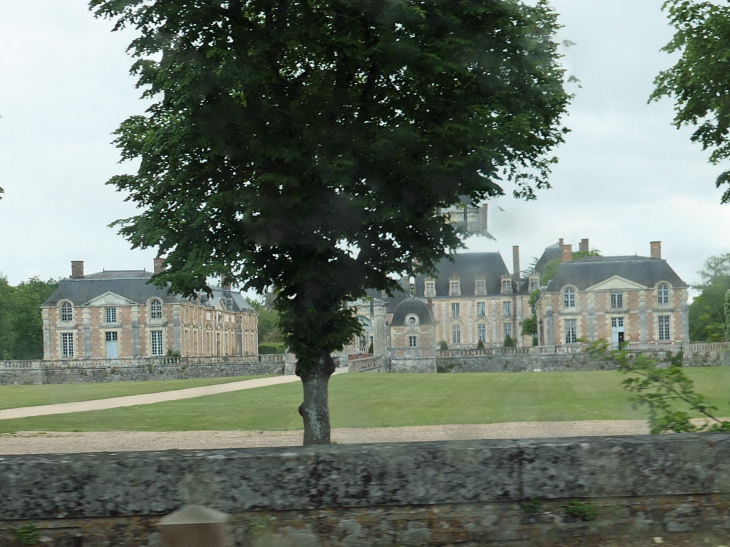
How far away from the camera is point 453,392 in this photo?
78.0 ft

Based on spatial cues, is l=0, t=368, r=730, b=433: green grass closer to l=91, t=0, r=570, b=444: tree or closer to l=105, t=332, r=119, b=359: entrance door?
l=91, t=0, r=570, b=444: tree

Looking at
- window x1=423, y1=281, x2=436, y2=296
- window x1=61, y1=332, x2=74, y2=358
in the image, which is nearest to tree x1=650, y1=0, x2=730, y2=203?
window x1=61, y1=332, x2=74, y2=358

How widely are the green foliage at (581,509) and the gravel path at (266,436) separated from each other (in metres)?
7.54

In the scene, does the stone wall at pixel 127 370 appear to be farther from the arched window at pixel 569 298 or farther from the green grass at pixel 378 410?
the green grass at pixel 378 410

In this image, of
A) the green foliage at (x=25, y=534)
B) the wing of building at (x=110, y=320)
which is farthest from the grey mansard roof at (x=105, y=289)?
the green foliage at (x=25, y=534)

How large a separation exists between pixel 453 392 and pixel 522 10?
15.9 meters

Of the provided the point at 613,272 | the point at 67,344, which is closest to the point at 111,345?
the point at 67,344

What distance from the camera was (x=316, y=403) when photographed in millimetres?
10219

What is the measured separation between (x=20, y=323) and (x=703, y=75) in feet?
194

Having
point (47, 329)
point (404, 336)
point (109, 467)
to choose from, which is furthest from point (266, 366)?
point (109, 467)

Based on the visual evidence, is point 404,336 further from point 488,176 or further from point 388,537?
point 388,537

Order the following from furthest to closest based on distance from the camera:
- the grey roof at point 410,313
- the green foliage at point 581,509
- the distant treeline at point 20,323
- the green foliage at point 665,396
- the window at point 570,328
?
1. the distant treeline at point 20,323
2. the window at point 570,328
3. the grey roof at point 410,313
4. the green foliage at point 665,396
5. the green foliage at point 581,509

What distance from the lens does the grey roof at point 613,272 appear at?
2178 inches

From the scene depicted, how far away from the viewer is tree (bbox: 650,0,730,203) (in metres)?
13.2
